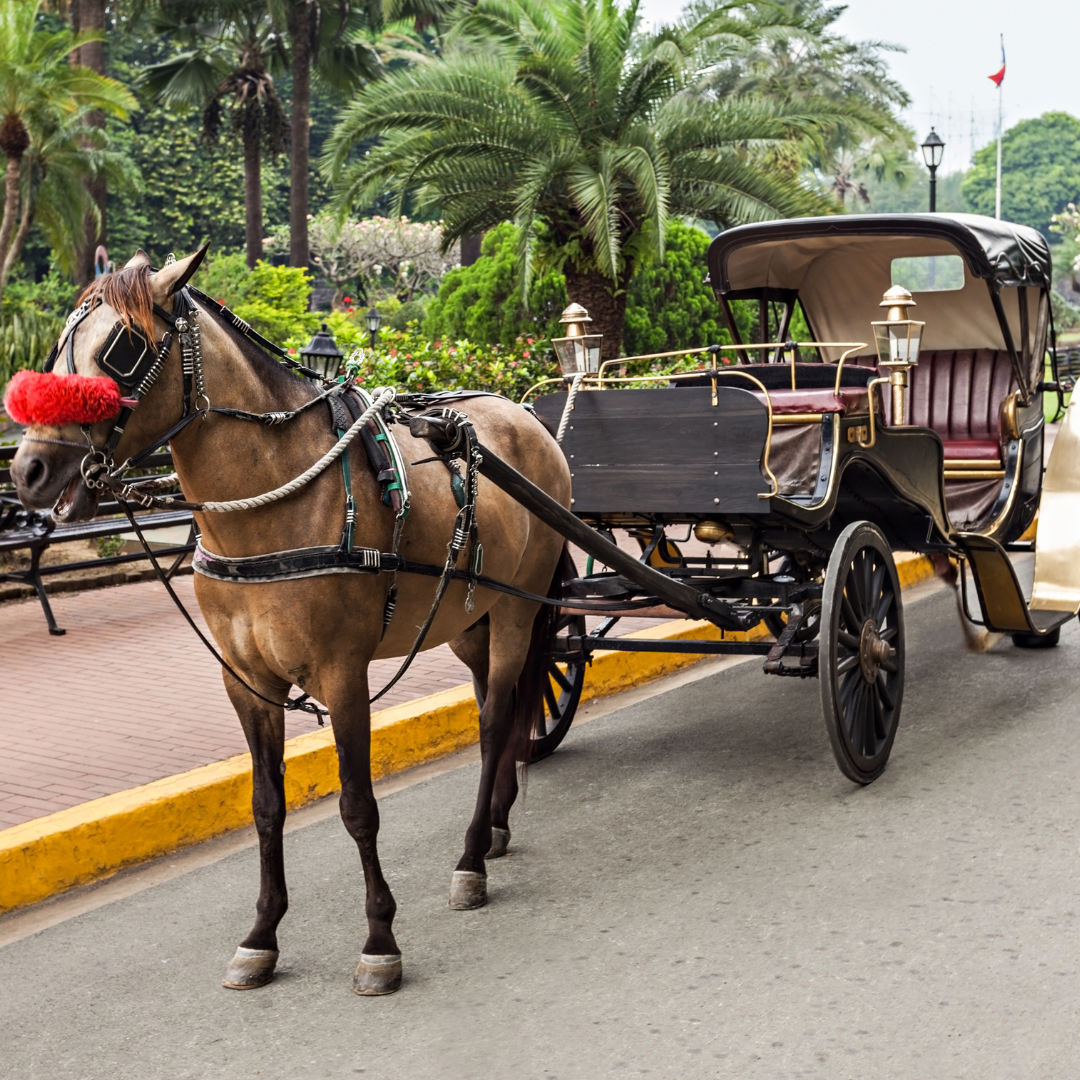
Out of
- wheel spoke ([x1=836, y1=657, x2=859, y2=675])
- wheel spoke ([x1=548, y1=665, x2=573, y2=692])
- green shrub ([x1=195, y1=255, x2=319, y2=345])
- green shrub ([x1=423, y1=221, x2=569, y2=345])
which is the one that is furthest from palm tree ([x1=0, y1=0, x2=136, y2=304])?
wheel spoke ([x1=836, y1=657, x2=859, y2=675])

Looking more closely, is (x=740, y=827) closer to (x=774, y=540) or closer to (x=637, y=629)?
(x=774, y=540)

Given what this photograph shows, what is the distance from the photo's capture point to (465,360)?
39.7 ft

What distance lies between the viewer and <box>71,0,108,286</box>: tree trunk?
83.5 feet

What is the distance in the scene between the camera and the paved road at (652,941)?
3.42m

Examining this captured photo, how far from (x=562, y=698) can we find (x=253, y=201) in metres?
28.9

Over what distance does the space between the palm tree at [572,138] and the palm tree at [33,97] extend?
9833 mm

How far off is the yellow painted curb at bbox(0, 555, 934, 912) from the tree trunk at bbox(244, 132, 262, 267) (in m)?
27.4

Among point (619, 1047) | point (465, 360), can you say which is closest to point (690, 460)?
point (619, 1047)

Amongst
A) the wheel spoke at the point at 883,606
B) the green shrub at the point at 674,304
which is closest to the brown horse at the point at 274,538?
the wheel spoke at the point at 883,606

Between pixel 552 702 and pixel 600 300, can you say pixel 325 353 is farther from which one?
pixel 600 300

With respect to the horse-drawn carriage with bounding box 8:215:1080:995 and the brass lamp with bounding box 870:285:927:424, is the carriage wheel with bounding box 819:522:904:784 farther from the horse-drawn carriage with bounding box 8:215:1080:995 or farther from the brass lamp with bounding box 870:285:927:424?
the brass lamp with bounding box 870:285:927:424

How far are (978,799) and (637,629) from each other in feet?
10.3

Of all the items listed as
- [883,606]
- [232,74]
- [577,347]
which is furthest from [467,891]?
[232,74]

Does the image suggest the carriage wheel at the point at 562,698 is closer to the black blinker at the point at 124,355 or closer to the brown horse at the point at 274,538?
the brown horse at the point at 274,538
